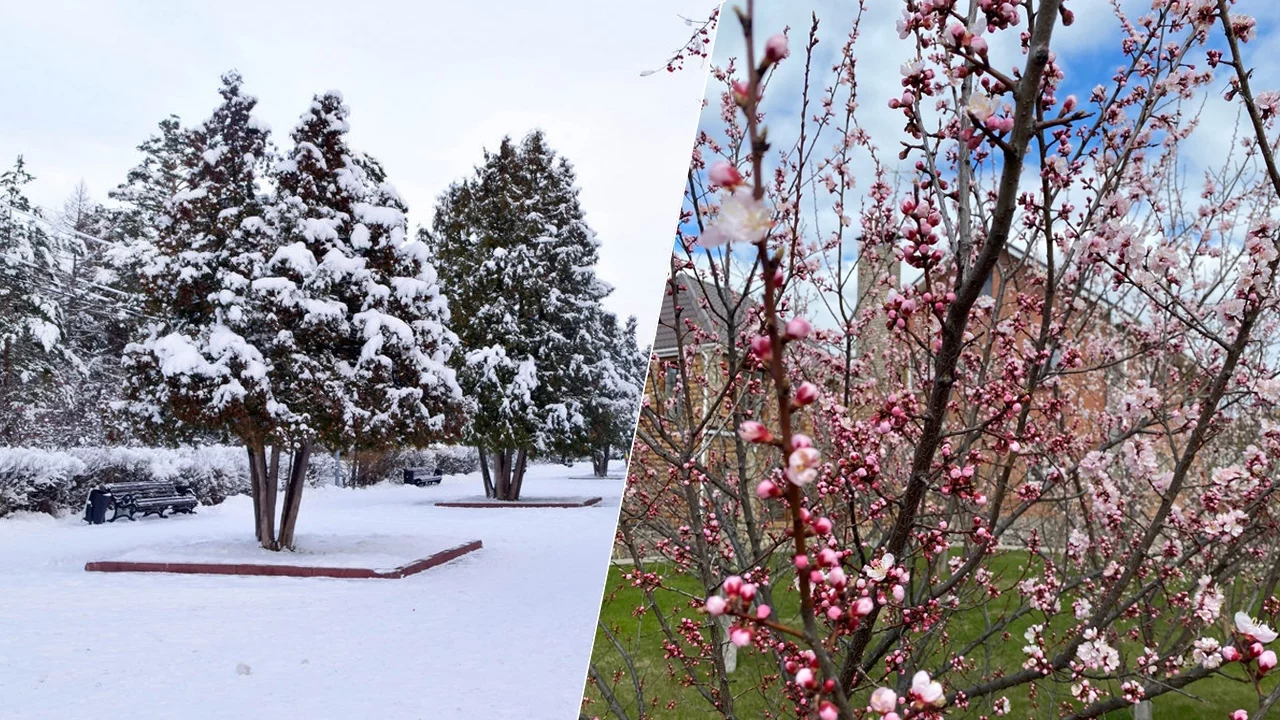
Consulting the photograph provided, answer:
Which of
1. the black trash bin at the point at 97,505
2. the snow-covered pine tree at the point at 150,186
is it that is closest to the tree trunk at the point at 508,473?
the black trash bin at the point at 97,505

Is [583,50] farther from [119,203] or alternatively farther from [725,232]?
[725,232]

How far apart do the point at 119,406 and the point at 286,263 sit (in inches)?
23.6

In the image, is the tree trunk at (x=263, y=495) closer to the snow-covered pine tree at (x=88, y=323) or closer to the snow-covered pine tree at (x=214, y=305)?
the snow-covered pine tree at (x=214, y=305)

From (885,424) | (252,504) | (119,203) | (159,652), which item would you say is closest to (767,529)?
(885,424)

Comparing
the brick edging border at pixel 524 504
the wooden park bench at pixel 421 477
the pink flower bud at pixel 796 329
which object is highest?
the pink flower bud at pixel 796 329

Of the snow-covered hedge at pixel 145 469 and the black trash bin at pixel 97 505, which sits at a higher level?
the snow-covered hedge at pixel 145 469

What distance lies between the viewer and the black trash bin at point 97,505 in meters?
2.37

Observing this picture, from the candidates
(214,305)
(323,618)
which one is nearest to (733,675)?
(323,618)

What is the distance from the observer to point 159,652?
2152 millimetres

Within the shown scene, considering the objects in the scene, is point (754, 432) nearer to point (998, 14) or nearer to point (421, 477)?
point (998, 14)

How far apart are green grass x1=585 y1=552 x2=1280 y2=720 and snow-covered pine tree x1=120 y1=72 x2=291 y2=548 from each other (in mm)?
1476

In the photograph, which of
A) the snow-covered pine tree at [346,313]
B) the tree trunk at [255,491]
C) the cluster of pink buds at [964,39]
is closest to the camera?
the cluster of pink buds at [964,39]

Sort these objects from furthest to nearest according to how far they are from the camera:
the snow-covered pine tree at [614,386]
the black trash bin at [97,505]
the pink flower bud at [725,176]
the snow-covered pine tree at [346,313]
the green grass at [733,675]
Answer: the snow-covered pine tree at [614,386]
the snow-covered pine tree at [346,313]
the black trash bin at [97,505]
the green grass at [733,675]
the pink flower bud at [725,176]

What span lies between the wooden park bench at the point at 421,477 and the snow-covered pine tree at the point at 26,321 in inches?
37.1
